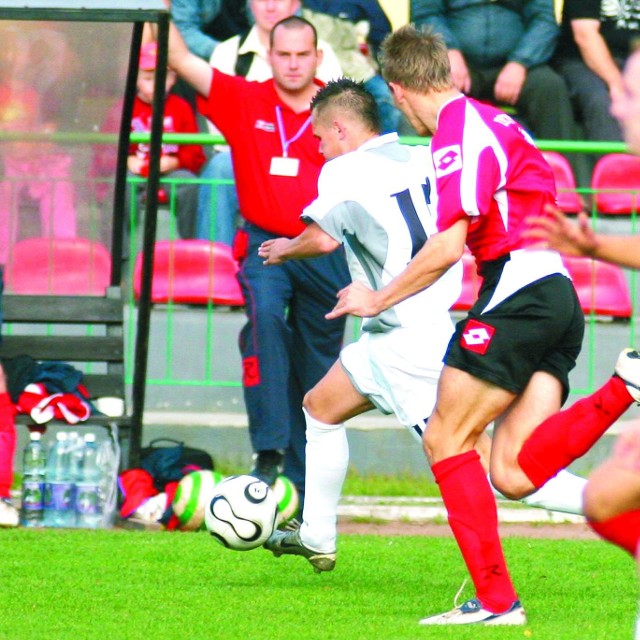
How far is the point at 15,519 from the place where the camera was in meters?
8.37

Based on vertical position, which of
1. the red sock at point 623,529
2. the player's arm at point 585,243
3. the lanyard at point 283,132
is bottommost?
the red sock at point 623,529

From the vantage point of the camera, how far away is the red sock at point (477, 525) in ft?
18.4

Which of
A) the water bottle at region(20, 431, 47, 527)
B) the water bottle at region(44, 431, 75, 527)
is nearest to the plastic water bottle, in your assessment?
the water bottle at region(44, 431, 75, 527)

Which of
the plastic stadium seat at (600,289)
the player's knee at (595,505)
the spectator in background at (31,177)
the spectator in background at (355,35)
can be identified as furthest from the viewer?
the spectator in background at (355,35)

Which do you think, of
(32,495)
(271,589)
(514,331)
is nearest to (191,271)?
(32,495)

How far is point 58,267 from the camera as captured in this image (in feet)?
32.0

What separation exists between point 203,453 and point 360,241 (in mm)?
2631

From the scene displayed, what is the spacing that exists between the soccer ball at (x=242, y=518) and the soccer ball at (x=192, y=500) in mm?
1627

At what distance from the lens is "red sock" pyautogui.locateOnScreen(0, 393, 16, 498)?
8.38m

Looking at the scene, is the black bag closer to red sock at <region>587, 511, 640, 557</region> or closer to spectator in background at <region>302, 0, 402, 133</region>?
spectator in background at <region>302, 0, 402, 133</region>

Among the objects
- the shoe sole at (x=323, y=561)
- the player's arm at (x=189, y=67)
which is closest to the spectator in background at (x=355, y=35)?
the player's arm at (x=189, y=67)

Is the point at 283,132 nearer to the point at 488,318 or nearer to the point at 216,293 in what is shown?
the point at 216,293

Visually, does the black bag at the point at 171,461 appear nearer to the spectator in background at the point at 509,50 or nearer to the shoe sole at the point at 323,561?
the shoe sole at the point at 323,561

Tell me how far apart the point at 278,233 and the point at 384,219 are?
194cm
